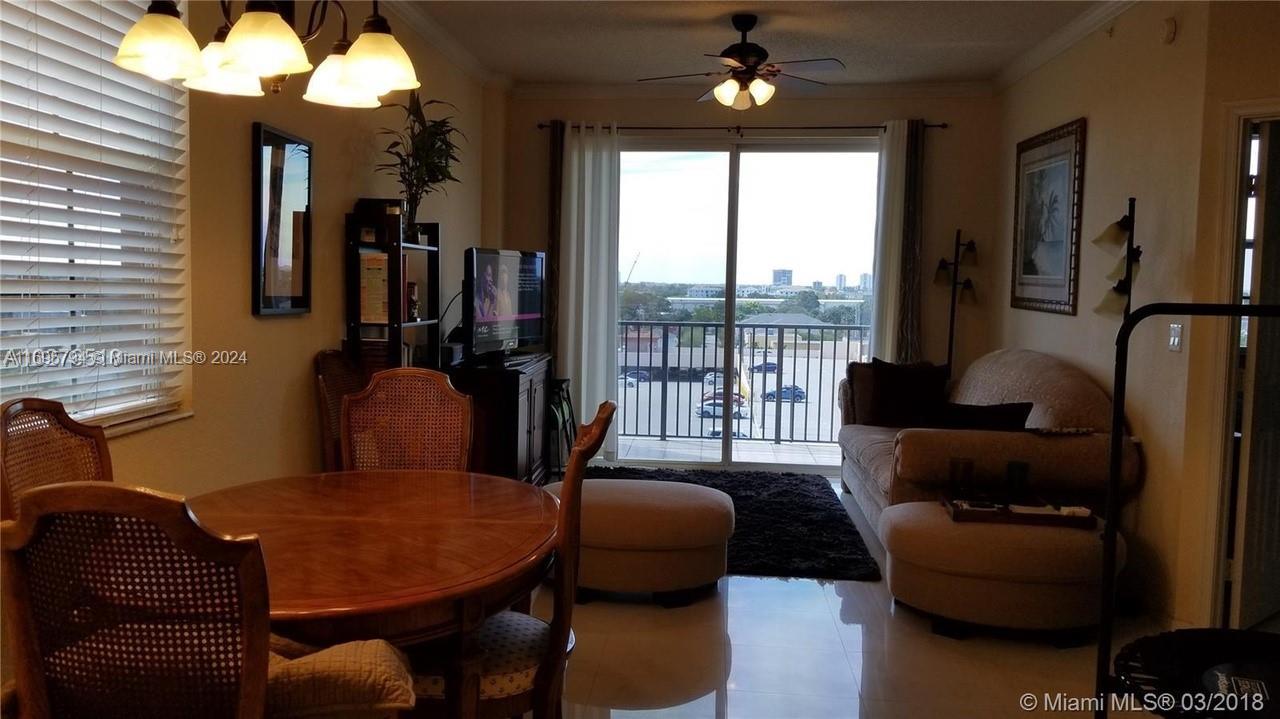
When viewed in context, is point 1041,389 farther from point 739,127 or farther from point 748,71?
point 739,127

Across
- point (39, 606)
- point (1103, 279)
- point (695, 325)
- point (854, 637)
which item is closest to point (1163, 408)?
point (1103, 279)

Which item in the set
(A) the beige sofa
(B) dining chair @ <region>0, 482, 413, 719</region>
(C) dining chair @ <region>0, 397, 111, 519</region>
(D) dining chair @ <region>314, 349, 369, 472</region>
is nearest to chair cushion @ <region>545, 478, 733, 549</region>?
(A) the beige sofa

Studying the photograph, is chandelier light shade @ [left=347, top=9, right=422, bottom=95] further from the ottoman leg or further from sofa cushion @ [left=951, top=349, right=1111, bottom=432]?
sofa cushion @ [left=951, top=349, right=1111, bottom=432]

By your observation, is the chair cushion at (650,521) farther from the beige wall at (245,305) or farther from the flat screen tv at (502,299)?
the flat screen tv at (502,299)

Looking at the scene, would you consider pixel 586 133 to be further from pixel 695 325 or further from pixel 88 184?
pixel 88 184

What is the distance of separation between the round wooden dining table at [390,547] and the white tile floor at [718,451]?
155 inches

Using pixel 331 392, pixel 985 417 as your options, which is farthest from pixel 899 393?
pixel 331 392

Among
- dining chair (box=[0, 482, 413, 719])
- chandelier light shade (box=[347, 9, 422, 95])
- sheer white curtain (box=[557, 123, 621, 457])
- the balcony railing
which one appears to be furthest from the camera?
the balcony railing

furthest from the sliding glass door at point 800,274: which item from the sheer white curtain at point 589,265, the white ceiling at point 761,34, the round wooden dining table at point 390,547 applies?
the round wooden dining table at point 390,547

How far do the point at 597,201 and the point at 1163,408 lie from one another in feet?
12.4

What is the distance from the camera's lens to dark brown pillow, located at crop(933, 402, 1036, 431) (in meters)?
3.71

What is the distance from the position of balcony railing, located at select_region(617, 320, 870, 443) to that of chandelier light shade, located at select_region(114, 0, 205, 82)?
4.66 m

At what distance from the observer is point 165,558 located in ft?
4.08

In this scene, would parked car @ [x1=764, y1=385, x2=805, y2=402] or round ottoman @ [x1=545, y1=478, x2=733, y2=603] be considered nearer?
round ottoman @ [x1=545, y1=478, x2=733, y2=603]
